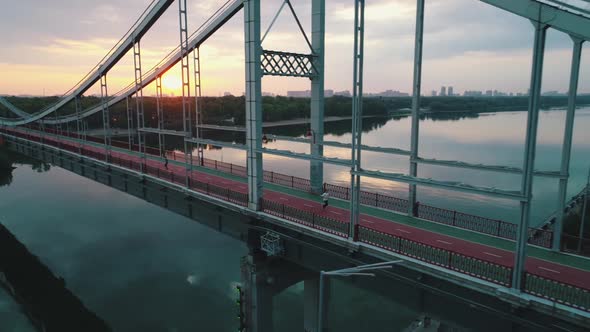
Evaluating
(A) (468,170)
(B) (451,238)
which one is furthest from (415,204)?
(A) (468,170)

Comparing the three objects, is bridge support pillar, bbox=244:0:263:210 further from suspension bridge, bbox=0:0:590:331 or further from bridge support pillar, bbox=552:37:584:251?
bridge support pillar, bbox=552:37:584:251

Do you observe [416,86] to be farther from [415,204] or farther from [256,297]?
[256,297]

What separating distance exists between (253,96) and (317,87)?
6.12 m

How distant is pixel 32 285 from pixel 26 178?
4757cm

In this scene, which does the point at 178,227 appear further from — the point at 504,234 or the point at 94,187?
the point at 504,234

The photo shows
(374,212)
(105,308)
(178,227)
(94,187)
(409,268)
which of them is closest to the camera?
(409,268)

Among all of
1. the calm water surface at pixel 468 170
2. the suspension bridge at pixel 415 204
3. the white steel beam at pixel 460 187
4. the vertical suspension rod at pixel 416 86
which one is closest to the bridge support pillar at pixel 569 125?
the suspension bridge at pixel 415 204

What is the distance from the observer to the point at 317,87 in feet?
88.0

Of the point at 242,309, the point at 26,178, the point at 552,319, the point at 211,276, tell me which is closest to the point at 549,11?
the point at 552,319

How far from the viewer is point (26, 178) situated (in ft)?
254

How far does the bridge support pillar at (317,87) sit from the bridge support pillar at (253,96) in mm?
4789

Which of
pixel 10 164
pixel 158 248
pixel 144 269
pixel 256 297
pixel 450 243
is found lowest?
pixel 144 269

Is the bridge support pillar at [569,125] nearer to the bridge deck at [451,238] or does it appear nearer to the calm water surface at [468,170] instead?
the bridge deck at [451,238]

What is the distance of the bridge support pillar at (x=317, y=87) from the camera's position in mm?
26188
